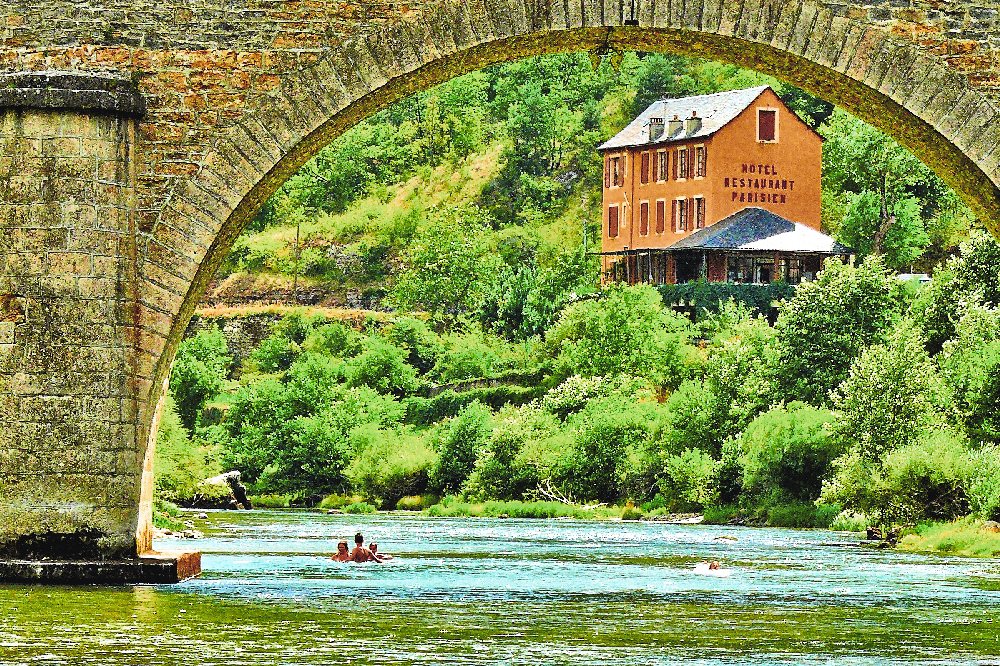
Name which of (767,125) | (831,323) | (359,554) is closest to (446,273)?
(767,125)

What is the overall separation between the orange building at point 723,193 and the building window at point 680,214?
0.05m

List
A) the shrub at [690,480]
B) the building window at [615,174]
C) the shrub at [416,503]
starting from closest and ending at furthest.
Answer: the shrub at [690,480]
the shrub at [416,503]
the building window at [615,174]

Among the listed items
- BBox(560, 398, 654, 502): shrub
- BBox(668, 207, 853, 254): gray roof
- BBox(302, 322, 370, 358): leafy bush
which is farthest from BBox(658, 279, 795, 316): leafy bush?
BBox(302, 322, 370, 358): leafy bush

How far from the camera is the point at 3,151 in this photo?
17719 millimetres

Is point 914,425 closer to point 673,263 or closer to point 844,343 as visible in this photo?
point 844,343

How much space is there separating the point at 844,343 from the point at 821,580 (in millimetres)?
27971

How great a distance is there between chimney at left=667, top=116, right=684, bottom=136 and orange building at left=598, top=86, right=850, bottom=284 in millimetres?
37

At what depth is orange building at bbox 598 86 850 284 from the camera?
72.8 metres

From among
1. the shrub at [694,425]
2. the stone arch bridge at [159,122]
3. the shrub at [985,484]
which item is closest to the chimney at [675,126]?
the shrub at [694,425]

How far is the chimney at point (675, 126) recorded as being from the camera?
251 feet

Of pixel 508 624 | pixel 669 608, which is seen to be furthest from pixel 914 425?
pixel 508 624

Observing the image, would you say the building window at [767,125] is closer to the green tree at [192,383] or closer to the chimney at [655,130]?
the chimney at [655,130]

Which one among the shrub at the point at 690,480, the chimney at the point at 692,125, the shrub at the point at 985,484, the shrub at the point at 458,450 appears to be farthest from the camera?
the chimney at the point at 692,125

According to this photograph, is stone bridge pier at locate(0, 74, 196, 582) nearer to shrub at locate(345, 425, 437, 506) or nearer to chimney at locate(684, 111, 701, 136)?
shrub at locate(345, 425, 437, 506)
